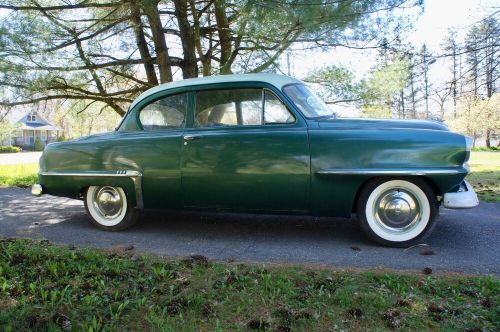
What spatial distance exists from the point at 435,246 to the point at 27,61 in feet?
Result: 23.9

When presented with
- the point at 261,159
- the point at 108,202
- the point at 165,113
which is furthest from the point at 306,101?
the point at 108,202

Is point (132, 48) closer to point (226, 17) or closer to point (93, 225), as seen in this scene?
point (226, 17)

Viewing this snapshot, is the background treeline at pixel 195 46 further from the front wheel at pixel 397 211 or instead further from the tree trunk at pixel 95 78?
the front wheel at pixel 397 211

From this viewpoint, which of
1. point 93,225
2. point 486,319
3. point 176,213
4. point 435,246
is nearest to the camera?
point 486,319

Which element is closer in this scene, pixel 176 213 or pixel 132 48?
pixel 176 213

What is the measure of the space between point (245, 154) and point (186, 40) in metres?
5.42

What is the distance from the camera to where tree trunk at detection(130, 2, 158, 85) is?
785 centimetres

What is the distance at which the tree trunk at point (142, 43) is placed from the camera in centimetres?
785

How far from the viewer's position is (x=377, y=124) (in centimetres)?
417

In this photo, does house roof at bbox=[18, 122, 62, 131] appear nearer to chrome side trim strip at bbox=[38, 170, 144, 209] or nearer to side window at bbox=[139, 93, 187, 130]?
chrome side trim strip at bbox=[38, 170, 144, 209]

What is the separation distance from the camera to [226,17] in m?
8.55

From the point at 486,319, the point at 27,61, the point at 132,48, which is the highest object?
the point at 132,48

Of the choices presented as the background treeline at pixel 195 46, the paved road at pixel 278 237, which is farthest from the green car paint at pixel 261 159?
the background treeline at pixel 195 46

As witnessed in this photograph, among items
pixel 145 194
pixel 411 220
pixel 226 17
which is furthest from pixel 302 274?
pixel 226 17
